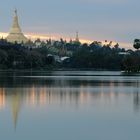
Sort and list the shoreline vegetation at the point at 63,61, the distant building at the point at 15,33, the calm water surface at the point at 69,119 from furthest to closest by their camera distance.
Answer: the distant building at the point at 15,33 → the shoreline vegetation at the point at 63,61 → the calm water surface at the point at 69,119

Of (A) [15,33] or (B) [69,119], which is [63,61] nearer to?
(A) [15,33]

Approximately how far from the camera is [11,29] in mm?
172125

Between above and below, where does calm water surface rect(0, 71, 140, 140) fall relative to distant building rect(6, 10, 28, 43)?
below

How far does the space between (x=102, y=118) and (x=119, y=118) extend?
0.64 metres

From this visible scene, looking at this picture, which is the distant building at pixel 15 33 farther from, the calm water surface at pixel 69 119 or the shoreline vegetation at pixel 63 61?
the calm water surface at pixel 69 119

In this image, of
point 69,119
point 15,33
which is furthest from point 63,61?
point 69,119

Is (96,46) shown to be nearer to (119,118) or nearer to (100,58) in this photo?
(100,58)

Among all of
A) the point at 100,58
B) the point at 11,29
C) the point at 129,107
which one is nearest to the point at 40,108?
the point at 129,107

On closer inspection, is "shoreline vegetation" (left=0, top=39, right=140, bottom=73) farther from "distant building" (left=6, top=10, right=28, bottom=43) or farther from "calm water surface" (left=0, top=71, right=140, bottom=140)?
"calm water surface" (left=0, top=71, right=140, bottom=140)

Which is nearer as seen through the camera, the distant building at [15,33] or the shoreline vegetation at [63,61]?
the shoreline vegetation at [63,61]

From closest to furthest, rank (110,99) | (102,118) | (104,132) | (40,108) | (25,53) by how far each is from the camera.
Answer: (104,132), (102,118), (40,108), (110,99), (25,53)

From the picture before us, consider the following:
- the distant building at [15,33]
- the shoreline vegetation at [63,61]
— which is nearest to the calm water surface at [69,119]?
the shoreline vegetation at [63,61]

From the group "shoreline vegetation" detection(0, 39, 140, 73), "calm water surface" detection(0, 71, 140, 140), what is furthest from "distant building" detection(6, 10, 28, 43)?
"calm water surface" detection(0, 71, 140, 140)

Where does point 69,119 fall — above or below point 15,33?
below
